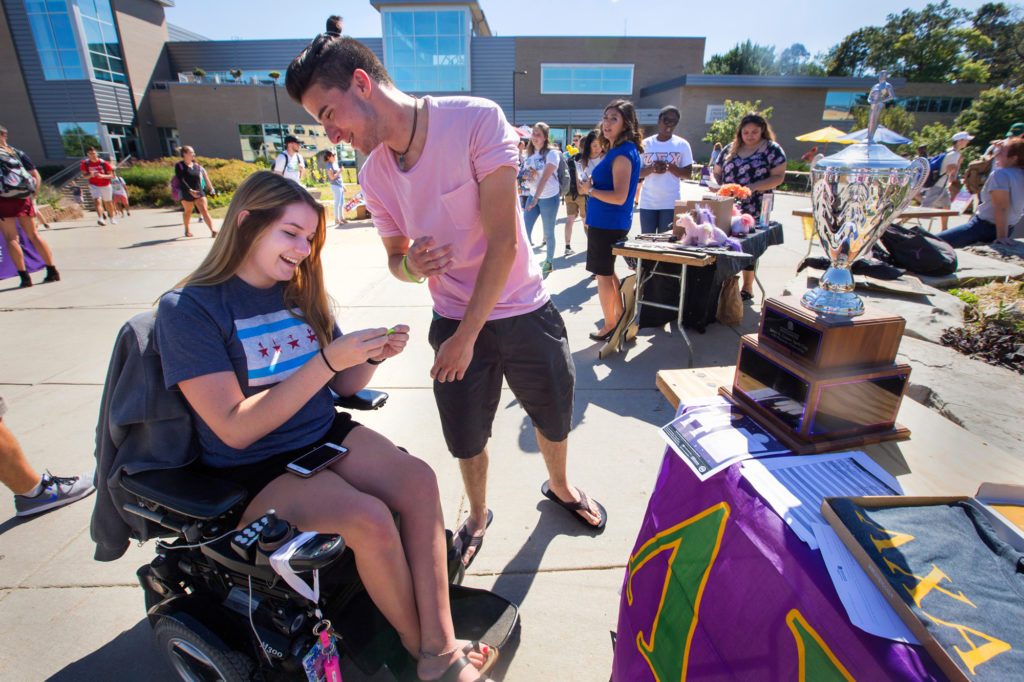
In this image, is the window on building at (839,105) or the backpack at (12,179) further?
the window on building at (839,105)

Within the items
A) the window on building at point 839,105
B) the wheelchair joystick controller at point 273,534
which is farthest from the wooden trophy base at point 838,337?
the window on building at point 839,105

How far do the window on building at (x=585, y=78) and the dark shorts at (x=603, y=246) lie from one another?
37.8 metres

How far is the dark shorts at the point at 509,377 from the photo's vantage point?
194 centimetres

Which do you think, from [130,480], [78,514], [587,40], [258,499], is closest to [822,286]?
[258,499]

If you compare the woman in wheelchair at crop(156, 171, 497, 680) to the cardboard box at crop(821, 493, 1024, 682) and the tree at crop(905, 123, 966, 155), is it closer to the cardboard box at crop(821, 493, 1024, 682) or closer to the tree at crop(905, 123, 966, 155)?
the cardboard box at crop(821, 493, 1024, 682)

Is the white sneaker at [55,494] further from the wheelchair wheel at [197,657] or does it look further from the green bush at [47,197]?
the green bush at [47,197]

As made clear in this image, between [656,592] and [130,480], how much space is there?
1.49 metres

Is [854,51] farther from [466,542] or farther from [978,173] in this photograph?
[466,542]

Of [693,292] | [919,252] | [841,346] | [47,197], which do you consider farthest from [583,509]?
[47,197]

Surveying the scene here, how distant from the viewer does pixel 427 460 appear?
2.91 metres

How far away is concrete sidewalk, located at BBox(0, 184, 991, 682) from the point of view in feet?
6.06

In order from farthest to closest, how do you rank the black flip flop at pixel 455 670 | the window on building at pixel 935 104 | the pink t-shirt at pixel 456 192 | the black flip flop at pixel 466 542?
1. the window on building at pixel 935 104
2. the black flip flop at pixel 466 542
3. the pink t-shirt at pixel 456 192
4. the black flip flop at pixel 455 670

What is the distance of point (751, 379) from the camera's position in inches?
59.9

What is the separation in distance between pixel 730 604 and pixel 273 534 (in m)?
1.04
